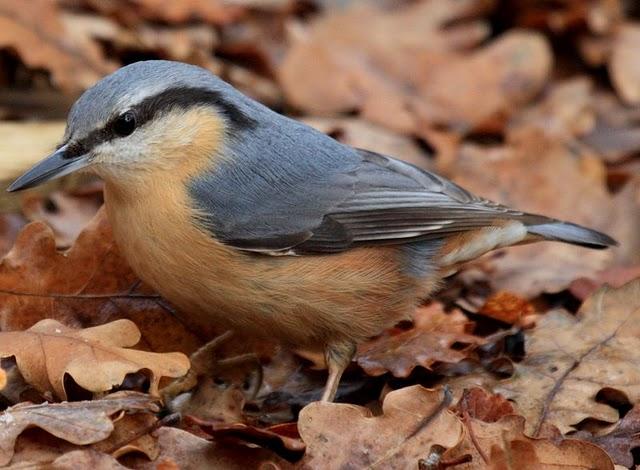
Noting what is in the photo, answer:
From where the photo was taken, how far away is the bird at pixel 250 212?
4.03 m

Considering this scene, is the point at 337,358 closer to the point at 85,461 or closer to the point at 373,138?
the point at 85,461

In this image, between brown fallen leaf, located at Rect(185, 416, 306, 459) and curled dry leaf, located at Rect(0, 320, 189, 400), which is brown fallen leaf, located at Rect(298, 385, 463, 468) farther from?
curled dry leaf, located at Rect(0, 320, 189, 400)

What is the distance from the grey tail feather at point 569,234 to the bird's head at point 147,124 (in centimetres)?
138

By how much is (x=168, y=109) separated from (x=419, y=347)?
1.28m

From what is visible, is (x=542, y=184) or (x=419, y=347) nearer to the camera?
(x=419, y=347)

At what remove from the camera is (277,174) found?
168 inches

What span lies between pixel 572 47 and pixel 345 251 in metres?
4.22

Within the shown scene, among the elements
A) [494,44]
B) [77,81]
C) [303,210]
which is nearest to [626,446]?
[303,210]

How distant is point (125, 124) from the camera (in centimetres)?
401

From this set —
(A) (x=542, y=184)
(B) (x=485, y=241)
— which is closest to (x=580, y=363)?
(B) (x=485, y=241)

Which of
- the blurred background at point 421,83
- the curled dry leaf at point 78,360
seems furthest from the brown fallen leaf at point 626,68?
the curled dry leaf at point 78,360

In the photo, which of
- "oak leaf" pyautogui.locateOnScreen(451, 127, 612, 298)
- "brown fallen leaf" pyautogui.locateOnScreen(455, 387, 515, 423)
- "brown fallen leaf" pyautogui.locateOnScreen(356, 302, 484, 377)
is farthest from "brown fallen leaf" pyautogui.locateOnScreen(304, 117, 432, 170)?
"brown fallen leaf" pyautogui.locateOnScreen(455, 387, 515, 423)

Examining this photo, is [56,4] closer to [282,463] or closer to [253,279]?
[253,279]

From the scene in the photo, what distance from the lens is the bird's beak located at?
3934mm
